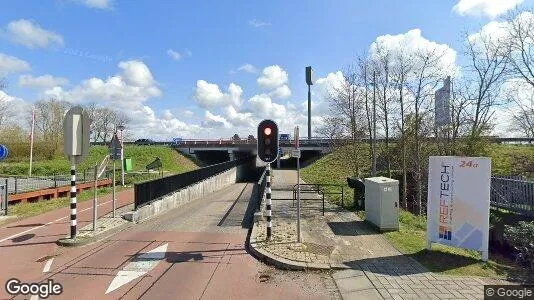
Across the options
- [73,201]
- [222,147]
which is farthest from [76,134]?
[222,147]

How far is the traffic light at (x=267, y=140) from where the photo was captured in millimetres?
9117

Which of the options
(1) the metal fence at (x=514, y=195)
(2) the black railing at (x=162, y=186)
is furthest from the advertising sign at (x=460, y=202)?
(2) the black railing at (x=162, y=186)

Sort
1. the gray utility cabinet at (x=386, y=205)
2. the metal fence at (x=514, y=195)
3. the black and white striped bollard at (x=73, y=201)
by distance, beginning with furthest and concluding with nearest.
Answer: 1. the metal fence at (x=514, y=195)
2. the gray utility cabinet at (x=386, y=205)
3. the black and white striped bollard at (x=73, y=201)

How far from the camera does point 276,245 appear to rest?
850 cm

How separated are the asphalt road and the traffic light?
89.6 inches

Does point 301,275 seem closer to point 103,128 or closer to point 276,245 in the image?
point 276,245

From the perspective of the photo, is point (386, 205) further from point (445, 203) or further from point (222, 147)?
point (222, 147)

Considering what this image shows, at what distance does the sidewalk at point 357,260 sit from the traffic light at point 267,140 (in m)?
2.08

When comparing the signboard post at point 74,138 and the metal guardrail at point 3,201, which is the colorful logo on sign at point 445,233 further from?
the metal guardrail at point 3,201

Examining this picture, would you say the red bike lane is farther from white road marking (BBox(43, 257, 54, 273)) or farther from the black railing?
the black railing

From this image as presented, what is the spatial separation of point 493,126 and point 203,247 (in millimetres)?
18465

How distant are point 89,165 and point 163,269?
155ft

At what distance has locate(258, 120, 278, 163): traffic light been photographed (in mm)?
9117

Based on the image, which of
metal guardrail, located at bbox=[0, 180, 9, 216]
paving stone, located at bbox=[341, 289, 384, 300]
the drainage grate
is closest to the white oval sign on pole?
the drainage grate
